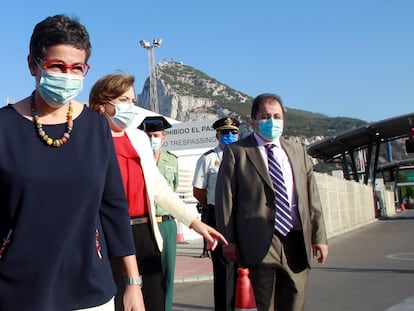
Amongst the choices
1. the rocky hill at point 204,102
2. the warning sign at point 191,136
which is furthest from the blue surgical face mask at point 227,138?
the rocky hill at point 204,102

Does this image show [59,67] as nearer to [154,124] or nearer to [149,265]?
[149,265]

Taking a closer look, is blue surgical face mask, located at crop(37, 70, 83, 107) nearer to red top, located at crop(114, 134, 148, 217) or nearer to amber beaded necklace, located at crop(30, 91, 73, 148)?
amber beaded necklace, located at crop(30, 91, 73, 148)

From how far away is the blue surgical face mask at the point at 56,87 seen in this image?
2.13 meters

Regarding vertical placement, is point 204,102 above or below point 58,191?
above

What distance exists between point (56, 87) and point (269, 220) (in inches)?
82.3

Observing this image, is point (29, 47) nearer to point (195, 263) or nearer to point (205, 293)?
point (205, 293)

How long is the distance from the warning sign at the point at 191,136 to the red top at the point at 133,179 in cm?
2459

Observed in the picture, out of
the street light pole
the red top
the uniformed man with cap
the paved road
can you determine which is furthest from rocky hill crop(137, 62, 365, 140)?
the red top

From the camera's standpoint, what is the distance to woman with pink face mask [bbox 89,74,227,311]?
3.56 meters

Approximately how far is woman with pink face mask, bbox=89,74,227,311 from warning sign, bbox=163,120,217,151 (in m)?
24.4

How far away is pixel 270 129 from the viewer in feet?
13.6

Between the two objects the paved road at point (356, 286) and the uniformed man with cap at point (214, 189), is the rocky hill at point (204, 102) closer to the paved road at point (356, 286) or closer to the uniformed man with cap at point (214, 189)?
the paved road at point (356, 286)

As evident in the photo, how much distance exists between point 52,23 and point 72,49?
0.12 meters

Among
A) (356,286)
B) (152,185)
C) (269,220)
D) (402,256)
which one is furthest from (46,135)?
(402,256)
